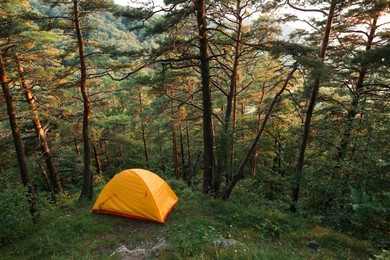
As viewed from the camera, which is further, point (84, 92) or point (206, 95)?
point (84, 92)

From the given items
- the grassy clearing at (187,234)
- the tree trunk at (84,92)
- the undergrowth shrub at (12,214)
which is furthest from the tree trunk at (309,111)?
the undergrowth shrub at (12,214)

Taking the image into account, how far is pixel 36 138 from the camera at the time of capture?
12.7 m

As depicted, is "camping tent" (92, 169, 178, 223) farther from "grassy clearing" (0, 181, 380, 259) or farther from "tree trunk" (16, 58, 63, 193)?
"tree trunk" (16, 58, 63, 193)

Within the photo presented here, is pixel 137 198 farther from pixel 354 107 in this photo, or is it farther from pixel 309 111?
pixel 354 107

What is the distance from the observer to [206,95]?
877cm

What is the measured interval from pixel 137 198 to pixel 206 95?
13.8 ft

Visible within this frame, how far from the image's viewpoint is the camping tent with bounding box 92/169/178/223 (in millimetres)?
7691

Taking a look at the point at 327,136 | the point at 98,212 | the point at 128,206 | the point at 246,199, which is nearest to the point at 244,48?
the point at 327,136

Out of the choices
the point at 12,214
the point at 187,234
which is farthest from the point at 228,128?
the point at 12,214

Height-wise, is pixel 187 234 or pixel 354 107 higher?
pixel 354 107

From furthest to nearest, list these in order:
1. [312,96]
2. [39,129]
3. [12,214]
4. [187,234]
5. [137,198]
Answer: [39,129], [312,96], [137,198], [12,214], [187,234]

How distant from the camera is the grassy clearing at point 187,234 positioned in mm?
5449

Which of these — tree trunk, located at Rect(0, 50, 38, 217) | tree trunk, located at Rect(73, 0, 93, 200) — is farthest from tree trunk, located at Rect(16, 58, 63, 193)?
tree trunk, located at Rect(73, 0, 93, 200)

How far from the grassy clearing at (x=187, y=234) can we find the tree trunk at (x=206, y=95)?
4.78 feet
